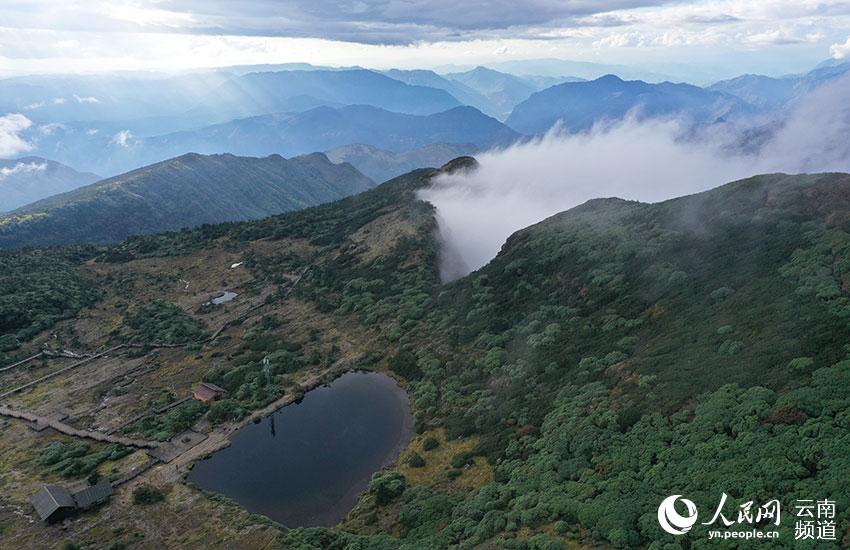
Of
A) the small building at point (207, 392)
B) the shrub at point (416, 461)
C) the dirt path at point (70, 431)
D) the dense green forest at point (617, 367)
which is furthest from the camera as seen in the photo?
the small building at point (207, 392)

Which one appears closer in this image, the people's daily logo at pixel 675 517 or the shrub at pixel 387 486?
the people's daily logo at pixel 675 517

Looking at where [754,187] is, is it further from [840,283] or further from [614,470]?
[614,470]


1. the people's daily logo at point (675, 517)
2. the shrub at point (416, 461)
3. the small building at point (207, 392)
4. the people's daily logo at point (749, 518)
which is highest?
the people's daily logo at point (749, 518)

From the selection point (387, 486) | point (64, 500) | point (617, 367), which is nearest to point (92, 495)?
point (64, 500)

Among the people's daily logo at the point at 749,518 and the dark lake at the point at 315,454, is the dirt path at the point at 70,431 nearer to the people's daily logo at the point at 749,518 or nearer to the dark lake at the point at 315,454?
the dark lake at the point at 315,454

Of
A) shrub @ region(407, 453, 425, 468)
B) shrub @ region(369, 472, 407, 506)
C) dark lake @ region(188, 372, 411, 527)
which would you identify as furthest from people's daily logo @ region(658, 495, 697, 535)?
dark lake @ region(188, 372, 411, 527)

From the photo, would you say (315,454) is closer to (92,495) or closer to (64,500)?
(92,495)

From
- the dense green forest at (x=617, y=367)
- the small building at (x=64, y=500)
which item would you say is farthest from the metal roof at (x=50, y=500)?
the dense green forest at (x=617, y=367)

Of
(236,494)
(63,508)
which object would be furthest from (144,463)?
(236,494)
